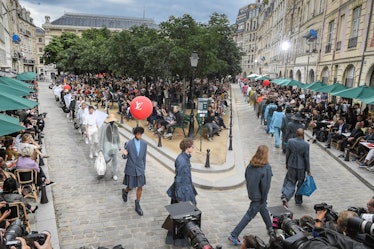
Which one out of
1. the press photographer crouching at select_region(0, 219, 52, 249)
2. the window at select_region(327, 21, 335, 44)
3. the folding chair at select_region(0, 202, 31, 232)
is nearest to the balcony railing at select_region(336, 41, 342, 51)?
the window at select_region(327, 21, 335, 44)

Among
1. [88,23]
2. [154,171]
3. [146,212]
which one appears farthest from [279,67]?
[88,23]

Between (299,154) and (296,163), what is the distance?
0.23 metres

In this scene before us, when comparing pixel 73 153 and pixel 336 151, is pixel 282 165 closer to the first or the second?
pixel 336 151

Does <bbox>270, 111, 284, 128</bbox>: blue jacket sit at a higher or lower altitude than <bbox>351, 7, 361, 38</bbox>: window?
lower

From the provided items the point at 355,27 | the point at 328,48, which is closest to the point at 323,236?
the point at 355,27

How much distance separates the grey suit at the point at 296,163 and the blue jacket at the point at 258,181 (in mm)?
1980

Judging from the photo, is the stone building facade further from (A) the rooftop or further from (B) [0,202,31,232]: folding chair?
(A) the rooftop

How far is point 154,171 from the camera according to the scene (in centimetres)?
895

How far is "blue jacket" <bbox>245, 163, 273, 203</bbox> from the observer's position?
4711mm

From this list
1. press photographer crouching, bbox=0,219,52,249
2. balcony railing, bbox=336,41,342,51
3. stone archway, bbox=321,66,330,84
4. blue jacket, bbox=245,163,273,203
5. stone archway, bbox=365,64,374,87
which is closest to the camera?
press photographer crouching, bbox=0,219,52,249

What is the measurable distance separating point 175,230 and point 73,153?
7.71m

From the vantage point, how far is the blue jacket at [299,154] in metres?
6.33

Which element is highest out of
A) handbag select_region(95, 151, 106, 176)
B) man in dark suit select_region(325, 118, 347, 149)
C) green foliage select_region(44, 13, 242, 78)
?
green foliage select_region(44, 13, 242, 78)

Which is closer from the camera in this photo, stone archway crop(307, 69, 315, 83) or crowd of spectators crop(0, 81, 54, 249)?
crowd of spectators crop(0, 81, 54, 249)
